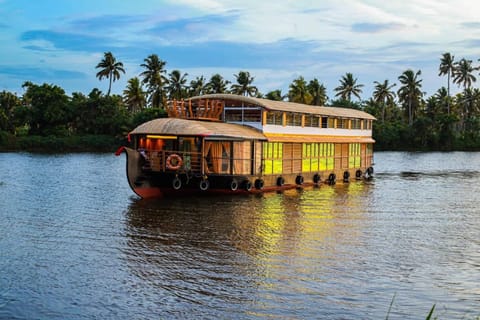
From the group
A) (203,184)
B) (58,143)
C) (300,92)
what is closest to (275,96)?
(300,92)

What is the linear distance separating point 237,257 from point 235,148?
13269 millimetres

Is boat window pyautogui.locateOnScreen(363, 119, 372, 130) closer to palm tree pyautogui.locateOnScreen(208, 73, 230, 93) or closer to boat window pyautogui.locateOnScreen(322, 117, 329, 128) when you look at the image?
boat window pyautogui.locateOnScreen(322, 117, 329, 128)

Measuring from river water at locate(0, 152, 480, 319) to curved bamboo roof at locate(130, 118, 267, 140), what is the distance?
10.9 feet

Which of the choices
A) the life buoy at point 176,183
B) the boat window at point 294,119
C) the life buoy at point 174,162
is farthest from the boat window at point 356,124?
the life buoy at point 174,162

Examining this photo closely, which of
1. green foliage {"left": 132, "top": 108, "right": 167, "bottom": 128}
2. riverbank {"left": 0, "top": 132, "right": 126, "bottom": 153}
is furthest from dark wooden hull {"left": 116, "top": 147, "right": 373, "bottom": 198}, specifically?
riverbank {"left": 0, "top": 132, "right": 126, "bottom": 153}

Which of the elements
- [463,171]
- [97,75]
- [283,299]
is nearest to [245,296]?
[283,299]

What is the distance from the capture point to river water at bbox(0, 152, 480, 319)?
12695 mm

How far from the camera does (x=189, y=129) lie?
90.0 feet

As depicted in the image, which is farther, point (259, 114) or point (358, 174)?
point (358, 174)

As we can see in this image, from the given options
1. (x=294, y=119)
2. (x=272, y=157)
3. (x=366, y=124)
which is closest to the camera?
(x=272, y=157)

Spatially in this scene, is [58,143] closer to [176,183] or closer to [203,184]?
[176,183]

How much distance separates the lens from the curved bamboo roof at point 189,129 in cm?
2738

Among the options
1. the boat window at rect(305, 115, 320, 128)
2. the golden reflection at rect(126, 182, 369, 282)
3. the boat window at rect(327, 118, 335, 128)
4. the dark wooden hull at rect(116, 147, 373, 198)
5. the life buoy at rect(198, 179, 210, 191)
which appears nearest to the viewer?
the golden reflection at rect(126, 182, 369, 282)

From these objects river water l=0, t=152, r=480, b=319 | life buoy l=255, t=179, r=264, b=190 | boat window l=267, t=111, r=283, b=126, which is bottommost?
river water l=0, t=152, r=480, b=319
